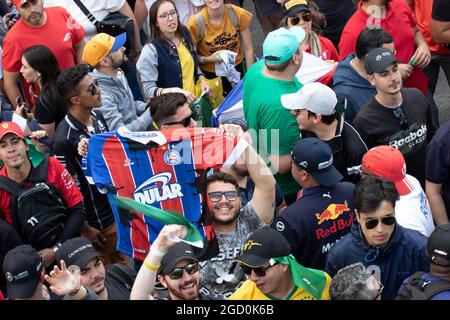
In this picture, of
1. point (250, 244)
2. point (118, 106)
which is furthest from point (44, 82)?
point (250, 244)

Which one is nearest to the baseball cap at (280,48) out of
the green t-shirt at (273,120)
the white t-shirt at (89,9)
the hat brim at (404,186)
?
the green t-shirt at (273,120)

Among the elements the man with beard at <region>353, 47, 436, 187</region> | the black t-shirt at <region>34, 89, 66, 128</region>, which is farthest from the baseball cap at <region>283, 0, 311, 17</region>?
the black t-shirt at <region>34, 89, 66, 128</region>

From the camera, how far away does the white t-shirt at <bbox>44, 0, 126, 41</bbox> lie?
807 cm

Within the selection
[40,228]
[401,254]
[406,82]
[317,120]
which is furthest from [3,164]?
[406,82]

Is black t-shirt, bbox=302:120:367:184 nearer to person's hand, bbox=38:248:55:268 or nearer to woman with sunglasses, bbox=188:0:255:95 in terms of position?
person's hand, bbox=38:248:55:268

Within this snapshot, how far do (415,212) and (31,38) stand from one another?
3.77m

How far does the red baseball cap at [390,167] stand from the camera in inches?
213

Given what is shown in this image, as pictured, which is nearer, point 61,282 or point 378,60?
point 61,282

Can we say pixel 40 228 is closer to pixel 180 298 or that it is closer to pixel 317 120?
pixel 180 298

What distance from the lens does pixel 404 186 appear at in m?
5.45

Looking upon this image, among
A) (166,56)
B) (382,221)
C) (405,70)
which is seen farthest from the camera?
(166,56)

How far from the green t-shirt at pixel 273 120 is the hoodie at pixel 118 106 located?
844 mm

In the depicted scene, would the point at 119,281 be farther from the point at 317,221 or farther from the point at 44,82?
the point at 44,82

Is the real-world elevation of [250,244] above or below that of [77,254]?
above
